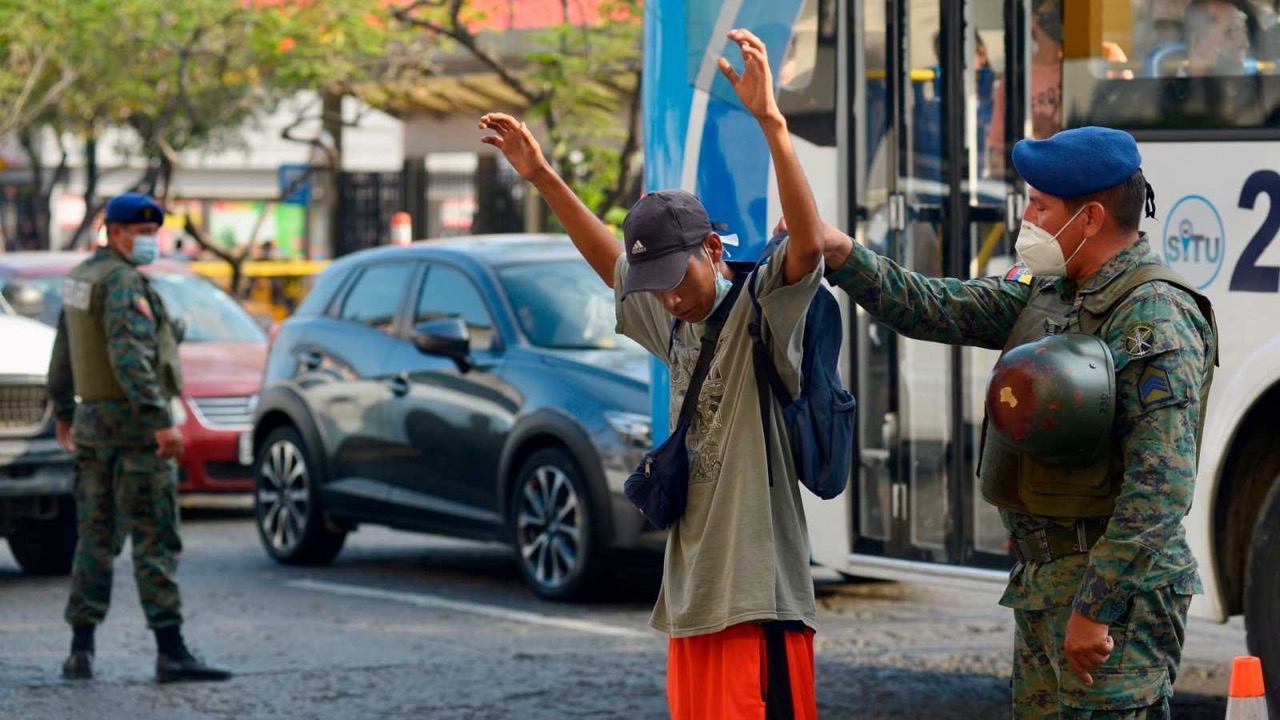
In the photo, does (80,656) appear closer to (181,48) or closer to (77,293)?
(77,293)

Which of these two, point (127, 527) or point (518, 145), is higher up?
point (518, 145)

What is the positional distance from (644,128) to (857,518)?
5.49 ft

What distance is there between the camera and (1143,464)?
147 inches

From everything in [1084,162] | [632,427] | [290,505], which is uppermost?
[1084,162]

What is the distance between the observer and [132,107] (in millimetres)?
31594

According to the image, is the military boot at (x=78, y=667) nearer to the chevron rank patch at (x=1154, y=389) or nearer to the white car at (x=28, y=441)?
the white car at (x=28, y=441)

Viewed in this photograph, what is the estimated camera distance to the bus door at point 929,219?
22.6ft

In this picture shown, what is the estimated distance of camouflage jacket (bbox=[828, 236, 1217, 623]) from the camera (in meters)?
3.73

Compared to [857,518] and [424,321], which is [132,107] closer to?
[424,321]

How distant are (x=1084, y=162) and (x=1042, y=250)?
0.19 meters

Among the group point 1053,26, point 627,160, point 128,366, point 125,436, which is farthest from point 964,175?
point 627,160

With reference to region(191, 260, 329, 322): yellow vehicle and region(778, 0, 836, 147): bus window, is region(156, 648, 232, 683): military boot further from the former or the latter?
region(191, 260, 329, 322): yellow vehicle

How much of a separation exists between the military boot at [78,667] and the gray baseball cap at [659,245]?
180 inches

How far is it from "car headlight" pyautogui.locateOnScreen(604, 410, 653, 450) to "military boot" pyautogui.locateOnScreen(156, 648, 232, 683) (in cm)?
234
